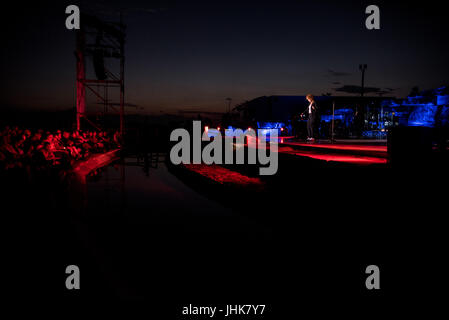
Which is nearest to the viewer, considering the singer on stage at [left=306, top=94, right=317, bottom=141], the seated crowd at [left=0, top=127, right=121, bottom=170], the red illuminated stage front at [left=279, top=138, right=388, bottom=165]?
the seated crowd at [left=0, top=127, right=121, bottom=170]

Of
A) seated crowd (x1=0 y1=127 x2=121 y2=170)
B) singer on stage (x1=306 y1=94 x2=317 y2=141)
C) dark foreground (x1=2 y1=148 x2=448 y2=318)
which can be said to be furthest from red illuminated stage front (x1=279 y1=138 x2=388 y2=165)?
seated crowd (x1=0 y1=127 x2=121 y2=170)

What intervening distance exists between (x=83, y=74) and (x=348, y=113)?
738 inches

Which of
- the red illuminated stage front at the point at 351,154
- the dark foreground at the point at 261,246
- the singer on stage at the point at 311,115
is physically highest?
the singer on stage at the point at 311,115

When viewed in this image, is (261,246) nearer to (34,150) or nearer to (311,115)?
(34,150)

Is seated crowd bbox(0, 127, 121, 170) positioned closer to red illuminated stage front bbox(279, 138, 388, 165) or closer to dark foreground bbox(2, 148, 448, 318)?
dark foreground bbox(2, 148, 448, 318)

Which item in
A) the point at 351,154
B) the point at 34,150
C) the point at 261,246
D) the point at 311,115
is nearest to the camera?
the point at 261,246

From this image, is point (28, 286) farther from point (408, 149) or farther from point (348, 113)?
point (348, 113)

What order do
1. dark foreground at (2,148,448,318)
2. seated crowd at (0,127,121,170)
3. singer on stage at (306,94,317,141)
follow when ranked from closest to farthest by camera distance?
dark foreground at (2,148,448,318)
seated crowd at (0,127,121,170)
singer on stage at (306,94,317,141)

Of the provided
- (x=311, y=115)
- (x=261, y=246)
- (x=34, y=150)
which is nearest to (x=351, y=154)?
(x=311, y=115)

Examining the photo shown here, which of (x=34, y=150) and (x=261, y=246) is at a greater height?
(x=34, y=150)

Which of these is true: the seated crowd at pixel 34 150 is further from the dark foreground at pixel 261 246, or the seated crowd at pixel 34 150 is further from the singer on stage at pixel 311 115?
the singer on stage at pixel 311 115

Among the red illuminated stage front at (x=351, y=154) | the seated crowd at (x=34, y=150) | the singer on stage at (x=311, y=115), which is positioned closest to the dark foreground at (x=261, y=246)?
the red illuminated stage front at (x=351, y=154)

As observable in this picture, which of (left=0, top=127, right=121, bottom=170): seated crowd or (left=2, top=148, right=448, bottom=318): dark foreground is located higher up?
(left=0, top=127, right=121, bottom=170): seated crowd

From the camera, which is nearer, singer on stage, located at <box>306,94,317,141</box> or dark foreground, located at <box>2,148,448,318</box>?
dark foreground, located at <box>2,148,448,318</box>
